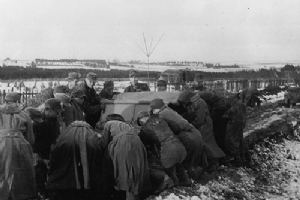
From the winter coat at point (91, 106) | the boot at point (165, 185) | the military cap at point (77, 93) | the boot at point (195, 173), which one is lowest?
the boot at point (195, 173)

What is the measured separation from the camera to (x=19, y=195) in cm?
605

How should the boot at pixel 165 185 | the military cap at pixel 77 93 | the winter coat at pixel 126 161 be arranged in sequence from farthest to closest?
the military cap at pixel 77 93 < the boot at pixel 165 185 < the winter coat at pixel 126 161

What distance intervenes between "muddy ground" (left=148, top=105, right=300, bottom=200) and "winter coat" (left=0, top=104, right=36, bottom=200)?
1834mm

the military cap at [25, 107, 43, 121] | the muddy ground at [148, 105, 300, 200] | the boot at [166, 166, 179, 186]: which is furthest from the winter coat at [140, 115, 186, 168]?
the military cap at [25, 107, 43, 121]

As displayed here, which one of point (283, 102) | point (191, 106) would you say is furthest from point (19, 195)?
point (283, 102)

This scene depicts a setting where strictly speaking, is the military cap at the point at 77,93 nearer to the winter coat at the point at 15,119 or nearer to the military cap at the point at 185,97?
the military cap at the point at 185,97

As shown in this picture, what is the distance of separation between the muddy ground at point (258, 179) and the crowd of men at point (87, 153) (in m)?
0.32

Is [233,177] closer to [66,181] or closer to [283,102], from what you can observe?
[66,181]

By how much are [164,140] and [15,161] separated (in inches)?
A: 96.8

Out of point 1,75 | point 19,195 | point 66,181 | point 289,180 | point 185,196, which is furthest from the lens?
point 1,75

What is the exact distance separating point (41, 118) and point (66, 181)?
1.01 m

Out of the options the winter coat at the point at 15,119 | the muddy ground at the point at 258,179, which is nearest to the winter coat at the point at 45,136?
the winter coat at the point at 15,119

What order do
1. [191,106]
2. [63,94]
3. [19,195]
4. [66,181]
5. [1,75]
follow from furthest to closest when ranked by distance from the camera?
[1,75] → [191,106] → [63,94] → [66,181] → [19,195]

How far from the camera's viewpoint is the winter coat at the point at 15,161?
6000 millimetres
